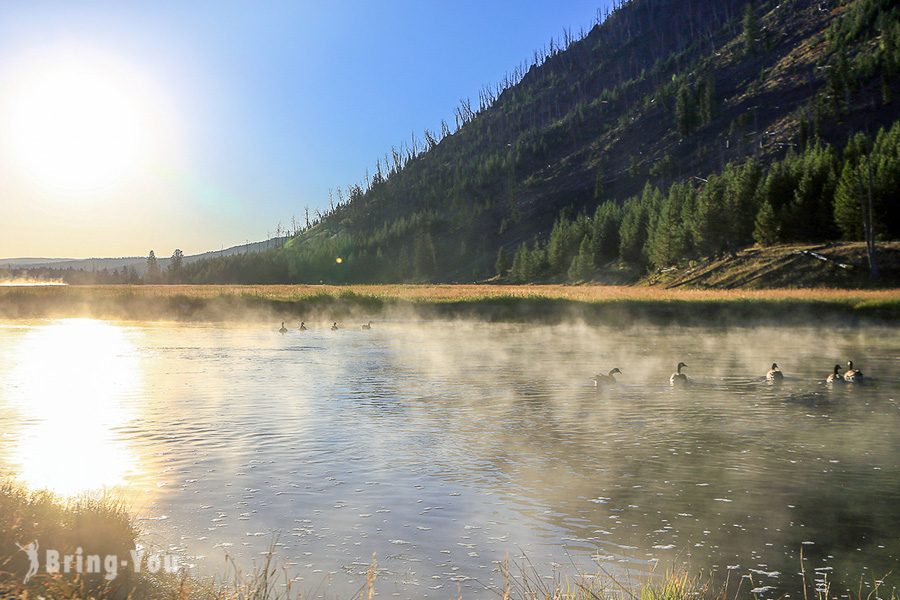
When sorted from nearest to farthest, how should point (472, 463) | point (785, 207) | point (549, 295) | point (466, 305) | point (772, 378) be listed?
1. point (472, 463)
2. point (772, 378)
3. point (466, 305)
4. point (549, 295)
5. point (785, 207)

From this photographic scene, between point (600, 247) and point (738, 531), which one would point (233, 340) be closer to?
point (738, 531)

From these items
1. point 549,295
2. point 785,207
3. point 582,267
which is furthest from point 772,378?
point 582,267

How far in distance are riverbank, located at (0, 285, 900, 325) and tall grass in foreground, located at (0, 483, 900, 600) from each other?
151ft

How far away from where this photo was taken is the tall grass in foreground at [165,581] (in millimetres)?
7645

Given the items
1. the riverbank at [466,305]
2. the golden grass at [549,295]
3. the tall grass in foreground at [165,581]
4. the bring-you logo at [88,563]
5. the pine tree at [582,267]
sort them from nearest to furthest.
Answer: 1. the tall grass in foreground at [165,581]
2. the bring-you logo at [88,563]
3. the riverbank at [466,305]
4. the golden grass at [549,295]
5. the pine tree at [582,267]

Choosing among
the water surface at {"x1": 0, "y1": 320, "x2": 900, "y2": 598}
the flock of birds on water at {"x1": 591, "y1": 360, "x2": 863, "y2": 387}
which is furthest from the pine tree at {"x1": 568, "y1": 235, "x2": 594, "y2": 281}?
the flock of birds on water at {"x1": 591, "y1": 360, "x2": 863, "y2": 387}

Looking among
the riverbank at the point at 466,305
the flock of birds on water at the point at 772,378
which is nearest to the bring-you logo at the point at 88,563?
the flock of birds on water at the point at 772,378

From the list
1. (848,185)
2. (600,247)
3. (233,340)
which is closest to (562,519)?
(233,340)

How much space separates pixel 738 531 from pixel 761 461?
468cm

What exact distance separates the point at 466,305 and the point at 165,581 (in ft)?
173

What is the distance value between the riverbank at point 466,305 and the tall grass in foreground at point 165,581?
45991mm

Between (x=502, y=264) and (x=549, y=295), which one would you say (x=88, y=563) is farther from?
(x=502, y=264)

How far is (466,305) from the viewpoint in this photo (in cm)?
6116

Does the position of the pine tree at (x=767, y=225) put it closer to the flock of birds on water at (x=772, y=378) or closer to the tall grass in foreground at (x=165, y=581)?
the flock of birds on water at (x=772, y=378)
